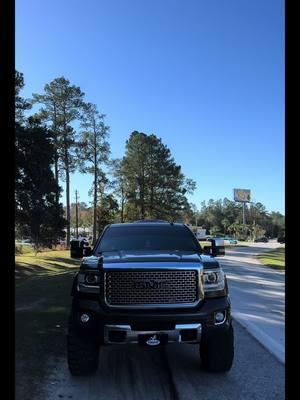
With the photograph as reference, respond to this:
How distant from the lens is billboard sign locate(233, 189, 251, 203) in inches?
6133

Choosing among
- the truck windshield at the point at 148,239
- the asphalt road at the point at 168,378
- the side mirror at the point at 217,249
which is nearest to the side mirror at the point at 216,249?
the side mirror at the point at 217,249

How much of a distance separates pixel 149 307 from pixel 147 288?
0.21 m

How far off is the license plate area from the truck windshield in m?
1.46

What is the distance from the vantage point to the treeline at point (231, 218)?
156637 millimetres

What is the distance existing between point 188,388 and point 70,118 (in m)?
61.4

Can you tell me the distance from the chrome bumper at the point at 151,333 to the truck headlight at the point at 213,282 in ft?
1.36

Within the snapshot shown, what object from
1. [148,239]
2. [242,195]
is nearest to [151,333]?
[148,239]

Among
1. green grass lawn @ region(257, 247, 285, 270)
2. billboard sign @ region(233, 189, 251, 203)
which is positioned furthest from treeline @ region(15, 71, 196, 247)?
billboard sign @ region(233, 189, 251, 203)

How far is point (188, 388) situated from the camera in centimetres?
570

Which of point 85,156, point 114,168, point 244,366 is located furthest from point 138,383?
point 114,168

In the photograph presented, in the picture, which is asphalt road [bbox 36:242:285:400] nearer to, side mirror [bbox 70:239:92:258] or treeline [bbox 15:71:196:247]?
side mirror [bbox 70:239:92:258]

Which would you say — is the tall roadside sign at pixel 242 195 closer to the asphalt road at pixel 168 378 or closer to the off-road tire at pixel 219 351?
the asphalt road at pixel 168 378

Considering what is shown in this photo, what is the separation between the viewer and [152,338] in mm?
5727
